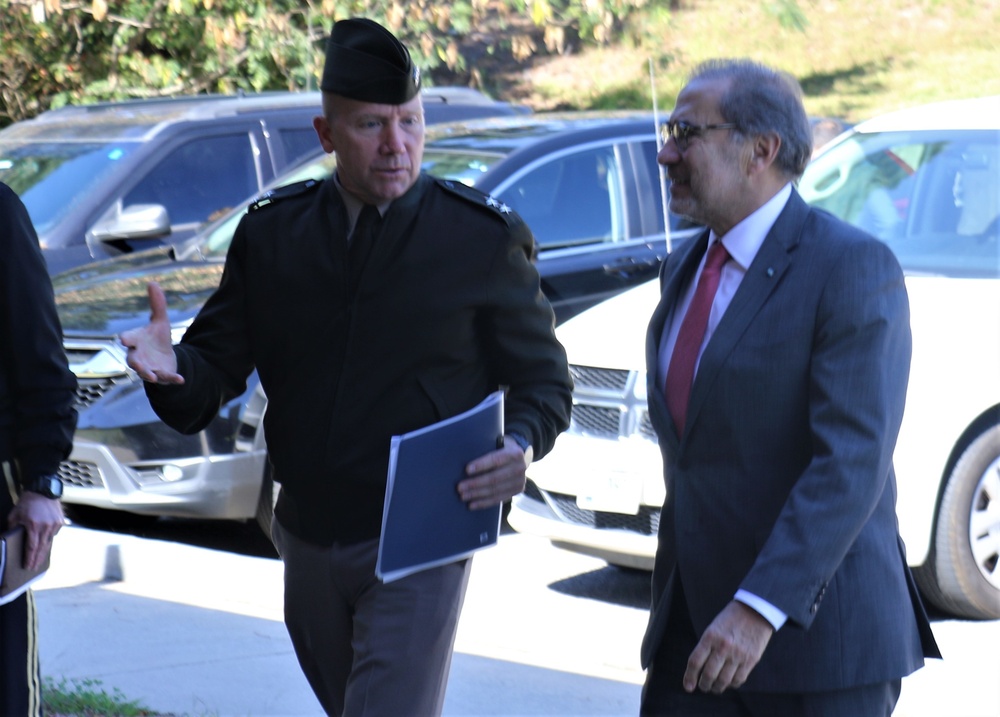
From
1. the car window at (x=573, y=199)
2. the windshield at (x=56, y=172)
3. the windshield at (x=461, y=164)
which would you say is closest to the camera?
the windshield at (x=461, y=164)

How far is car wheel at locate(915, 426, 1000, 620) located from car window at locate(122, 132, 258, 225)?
4.98 meters

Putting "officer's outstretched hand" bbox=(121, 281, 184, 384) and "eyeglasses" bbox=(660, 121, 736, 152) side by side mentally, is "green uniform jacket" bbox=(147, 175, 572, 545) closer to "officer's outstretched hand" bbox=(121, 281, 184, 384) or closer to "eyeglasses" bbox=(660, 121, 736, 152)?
"officer's outstretched hand" bbox=(121, 281, 184, 384)

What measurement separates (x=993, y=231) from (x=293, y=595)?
3.99 metres

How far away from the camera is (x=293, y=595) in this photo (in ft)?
10.7

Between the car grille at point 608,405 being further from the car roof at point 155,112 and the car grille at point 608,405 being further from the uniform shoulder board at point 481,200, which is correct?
the car roof at point 155,112

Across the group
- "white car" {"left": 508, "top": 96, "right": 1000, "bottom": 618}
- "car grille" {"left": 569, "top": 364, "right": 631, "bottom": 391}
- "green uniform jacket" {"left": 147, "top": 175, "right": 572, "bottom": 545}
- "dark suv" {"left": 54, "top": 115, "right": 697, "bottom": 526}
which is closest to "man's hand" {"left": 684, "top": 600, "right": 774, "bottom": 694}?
"green uniform jacket" {"left": 147, "top": 175, "right": 572, "bottom": 545}

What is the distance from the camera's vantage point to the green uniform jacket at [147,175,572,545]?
10.3ft

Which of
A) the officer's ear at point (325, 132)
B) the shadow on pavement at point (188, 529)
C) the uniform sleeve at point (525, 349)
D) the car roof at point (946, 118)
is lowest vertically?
the shadow on pavement at point (188, 529)

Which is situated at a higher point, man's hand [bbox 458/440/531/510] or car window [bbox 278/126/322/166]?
man's hand [bbox 458/440/531/510]

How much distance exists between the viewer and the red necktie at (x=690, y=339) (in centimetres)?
279

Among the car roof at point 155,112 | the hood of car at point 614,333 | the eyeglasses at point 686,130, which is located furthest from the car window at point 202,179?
the eyeglasses at point 686,130

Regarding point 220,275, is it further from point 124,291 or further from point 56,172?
point 56,172

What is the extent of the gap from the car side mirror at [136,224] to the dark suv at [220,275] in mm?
190

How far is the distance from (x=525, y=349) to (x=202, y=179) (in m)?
6.28
